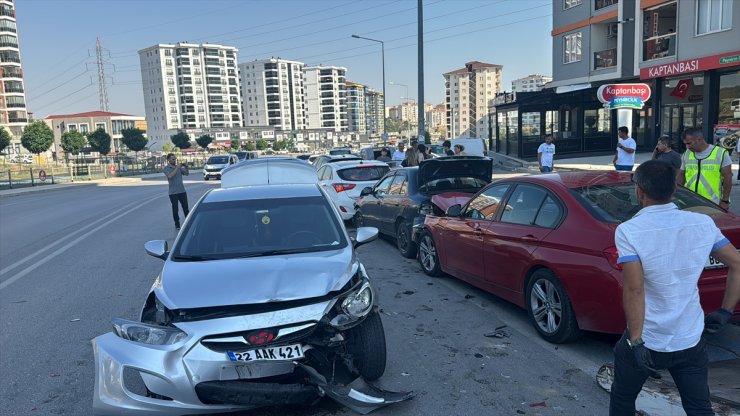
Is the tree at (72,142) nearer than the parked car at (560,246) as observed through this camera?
No

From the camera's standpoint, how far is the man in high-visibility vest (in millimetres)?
7117

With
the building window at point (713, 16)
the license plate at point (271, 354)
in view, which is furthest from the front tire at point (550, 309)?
the building window at point (713, 16)

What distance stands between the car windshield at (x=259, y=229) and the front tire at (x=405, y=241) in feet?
12.2

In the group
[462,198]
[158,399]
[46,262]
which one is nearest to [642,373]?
[158,399]

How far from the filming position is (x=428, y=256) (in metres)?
7.50

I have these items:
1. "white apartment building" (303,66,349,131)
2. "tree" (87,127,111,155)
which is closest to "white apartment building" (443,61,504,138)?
"white apartment building" (303,66,349,131)

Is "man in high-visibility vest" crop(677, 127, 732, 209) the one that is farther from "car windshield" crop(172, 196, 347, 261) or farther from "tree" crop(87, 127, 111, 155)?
"tree" crop(87, 127, 111, 155)

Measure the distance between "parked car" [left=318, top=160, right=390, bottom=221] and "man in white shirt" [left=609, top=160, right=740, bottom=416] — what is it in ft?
30.7

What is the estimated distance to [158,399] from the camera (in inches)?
129

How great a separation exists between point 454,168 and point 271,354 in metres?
6.08

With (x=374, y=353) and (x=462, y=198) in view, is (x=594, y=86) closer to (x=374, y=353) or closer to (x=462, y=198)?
(x=462, y=198)

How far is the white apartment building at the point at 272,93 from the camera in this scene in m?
166

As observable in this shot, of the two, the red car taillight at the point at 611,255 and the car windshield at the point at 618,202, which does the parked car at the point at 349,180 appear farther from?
the red car taillight at the point at 611,255

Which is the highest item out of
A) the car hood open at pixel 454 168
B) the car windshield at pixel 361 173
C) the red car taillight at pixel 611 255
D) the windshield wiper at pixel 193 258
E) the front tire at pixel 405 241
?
the car hood open at pixel 454 168
